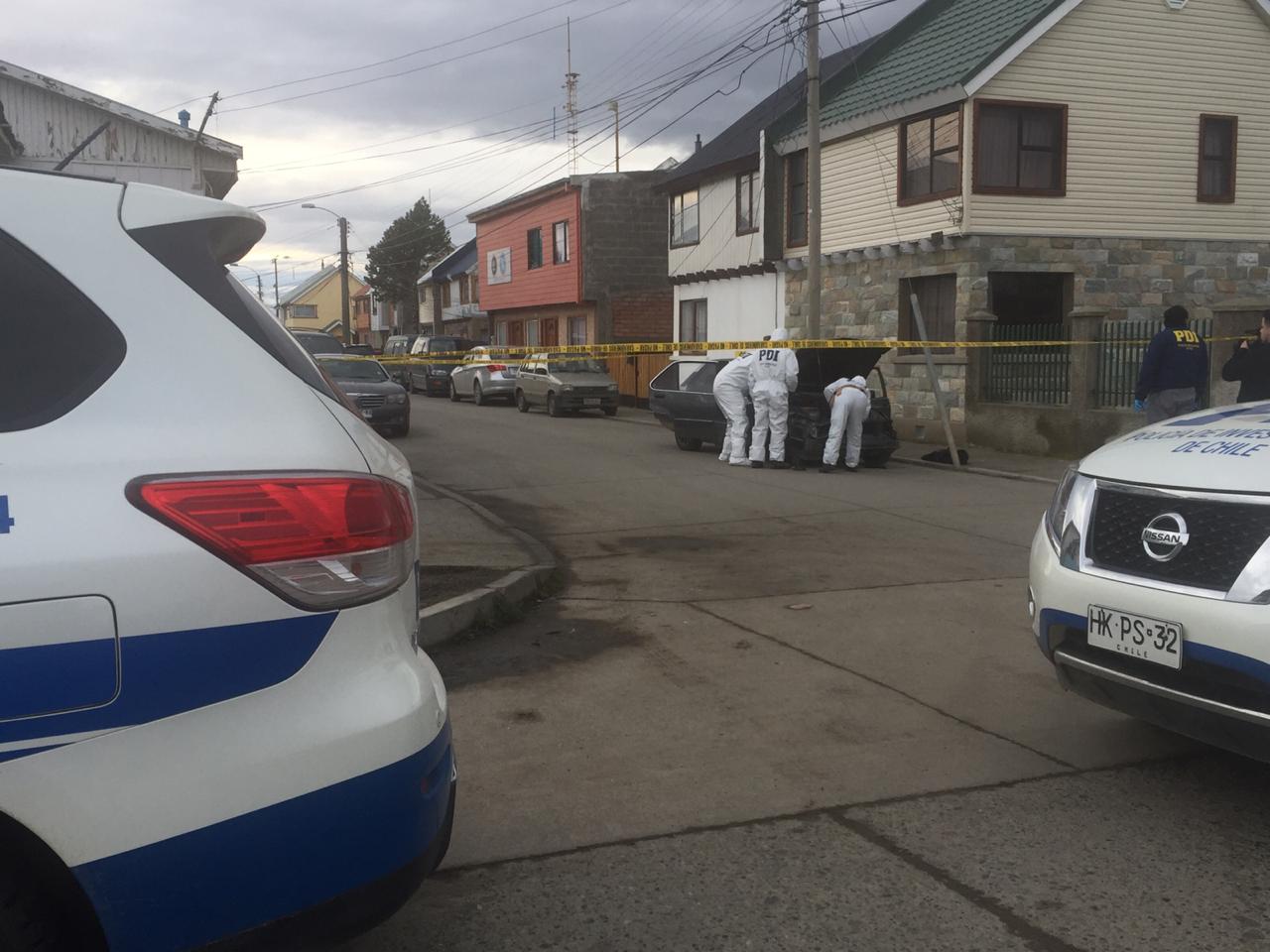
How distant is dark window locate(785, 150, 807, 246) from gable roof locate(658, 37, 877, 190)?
105 cm

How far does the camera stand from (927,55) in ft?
69.8

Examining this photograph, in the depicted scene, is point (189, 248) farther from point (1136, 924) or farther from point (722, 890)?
point (1136, 924)

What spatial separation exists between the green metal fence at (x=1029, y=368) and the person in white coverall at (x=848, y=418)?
3.54 metres

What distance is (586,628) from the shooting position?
7.09m

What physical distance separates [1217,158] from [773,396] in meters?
10.8

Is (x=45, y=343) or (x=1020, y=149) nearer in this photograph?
(x=45, y=343)

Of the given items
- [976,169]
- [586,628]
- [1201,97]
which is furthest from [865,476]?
[1201,97]

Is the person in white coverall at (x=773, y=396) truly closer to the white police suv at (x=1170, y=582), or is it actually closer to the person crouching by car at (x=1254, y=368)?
the person crouching by car at (x=1254, y=368)

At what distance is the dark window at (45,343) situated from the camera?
2281 millimetres

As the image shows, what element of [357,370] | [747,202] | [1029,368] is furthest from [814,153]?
[357,370]

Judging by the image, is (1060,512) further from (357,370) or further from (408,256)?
(408,256)

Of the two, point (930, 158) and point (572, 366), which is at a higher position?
point (930, 158)

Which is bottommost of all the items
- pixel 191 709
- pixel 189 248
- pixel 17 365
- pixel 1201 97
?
pixel 191 709

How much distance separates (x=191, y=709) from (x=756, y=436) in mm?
14260
